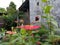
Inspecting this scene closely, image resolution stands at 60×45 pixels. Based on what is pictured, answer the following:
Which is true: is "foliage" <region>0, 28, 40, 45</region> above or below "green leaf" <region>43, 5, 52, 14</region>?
below

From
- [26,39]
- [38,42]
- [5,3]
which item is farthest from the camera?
[5,3]

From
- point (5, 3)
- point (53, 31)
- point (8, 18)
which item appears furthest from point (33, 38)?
point (5, 3)

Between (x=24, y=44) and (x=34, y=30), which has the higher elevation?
(x=34, y=30)

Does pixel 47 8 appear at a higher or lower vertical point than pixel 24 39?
higher

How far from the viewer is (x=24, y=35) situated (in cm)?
177

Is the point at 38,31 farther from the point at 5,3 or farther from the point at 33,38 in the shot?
the point at 5,3

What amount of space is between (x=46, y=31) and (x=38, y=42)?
0.12 metres

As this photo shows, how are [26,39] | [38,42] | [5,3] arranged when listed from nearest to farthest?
[38,42]
[26,39]
[5,3]

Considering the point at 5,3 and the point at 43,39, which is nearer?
the point at 43,39

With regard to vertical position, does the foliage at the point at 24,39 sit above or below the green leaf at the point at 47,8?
below

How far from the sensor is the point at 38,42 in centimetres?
169

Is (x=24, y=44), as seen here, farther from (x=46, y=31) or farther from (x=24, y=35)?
(x=46, y=31)

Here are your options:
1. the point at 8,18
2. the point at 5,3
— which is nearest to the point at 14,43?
the point at 8,18

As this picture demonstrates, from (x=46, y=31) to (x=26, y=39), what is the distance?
0.60ft
